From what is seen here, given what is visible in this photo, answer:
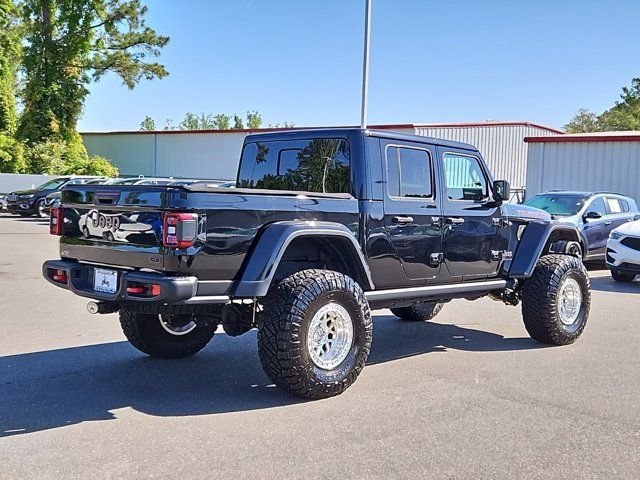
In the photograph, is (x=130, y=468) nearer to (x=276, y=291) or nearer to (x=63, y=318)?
(x=276, y=291)

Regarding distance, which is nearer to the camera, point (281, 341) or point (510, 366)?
point (281, 341)

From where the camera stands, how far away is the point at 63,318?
8.16 m

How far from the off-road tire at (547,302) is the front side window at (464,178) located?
105 cm

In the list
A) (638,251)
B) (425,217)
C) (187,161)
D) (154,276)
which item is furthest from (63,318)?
(187,161)

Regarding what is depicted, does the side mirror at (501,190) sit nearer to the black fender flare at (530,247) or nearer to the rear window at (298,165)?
the black fender flare at (530,247)

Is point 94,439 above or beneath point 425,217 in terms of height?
beneath

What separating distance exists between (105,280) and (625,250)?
10080 millimetres

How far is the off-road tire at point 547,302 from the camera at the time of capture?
23.4ft

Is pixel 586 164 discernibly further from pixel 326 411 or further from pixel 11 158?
pixel 11 158

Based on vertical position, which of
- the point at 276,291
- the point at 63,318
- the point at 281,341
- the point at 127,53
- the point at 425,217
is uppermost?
the point at 127,53

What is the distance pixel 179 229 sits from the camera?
465cm

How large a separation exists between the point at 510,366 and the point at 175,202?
3.47 meters

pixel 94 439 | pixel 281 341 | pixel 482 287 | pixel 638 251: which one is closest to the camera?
pixel 94 439

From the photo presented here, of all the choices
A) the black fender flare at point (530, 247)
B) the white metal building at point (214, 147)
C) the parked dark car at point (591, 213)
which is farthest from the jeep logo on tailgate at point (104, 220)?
the white metal building at point (214, 147)
